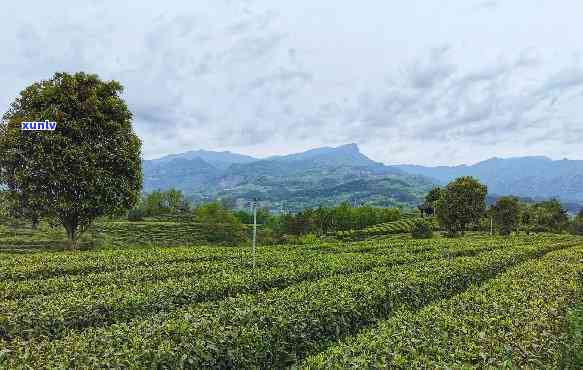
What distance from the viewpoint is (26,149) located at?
30.0 meters

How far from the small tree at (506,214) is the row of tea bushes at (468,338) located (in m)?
73.7

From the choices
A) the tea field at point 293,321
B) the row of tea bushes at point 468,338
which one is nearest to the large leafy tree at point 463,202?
the tea field at point 293,321

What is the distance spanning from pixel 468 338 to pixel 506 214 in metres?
80.6

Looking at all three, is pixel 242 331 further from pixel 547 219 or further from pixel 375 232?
pixel 547 219

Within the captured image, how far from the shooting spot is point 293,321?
35.9ft

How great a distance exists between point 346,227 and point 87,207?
313 feet

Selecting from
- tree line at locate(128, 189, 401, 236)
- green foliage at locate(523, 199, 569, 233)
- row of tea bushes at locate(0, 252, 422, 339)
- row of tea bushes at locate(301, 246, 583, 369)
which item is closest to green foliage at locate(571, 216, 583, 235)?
green foliage at locate(523, 199, 569, 233)

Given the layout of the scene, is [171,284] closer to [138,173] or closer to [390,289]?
[390,289]

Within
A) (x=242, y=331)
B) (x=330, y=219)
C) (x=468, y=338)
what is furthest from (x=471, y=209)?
(x=242, y=331)

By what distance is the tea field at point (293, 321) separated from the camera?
796 centimetres

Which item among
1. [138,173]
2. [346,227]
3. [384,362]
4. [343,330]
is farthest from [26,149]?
[346,227]

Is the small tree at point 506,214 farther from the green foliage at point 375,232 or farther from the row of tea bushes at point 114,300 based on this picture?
the row of tea bushes at point 114,300

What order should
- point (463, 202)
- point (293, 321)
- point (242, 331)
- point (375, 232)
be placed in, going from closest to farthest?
point (242, 331)
point (293, 321)
point (463, 202)
point (375, 232)

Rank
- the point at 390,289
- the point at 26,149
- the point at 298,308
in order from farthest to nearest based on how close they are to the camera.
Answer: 1. the point at 26,149
2. the point at 390,289
3. the point at 298,308
